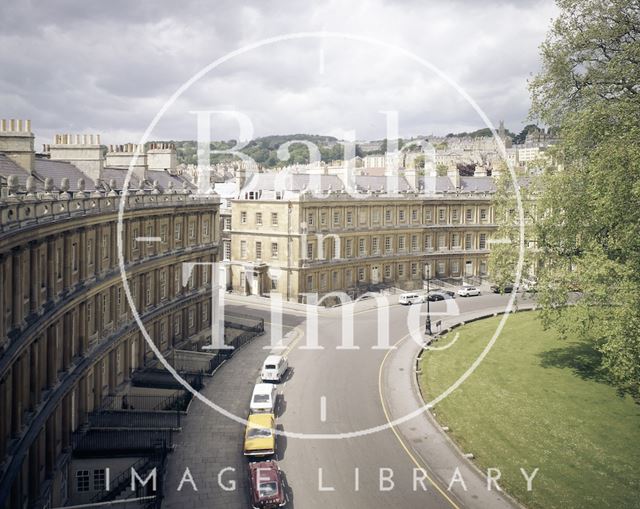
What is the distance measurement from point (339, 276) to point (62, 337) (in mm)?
39091

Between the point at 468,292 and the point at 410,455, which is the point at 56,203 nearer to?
the point at 410,455

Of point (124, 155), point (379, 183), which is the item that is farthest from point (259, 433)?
point (379, 183)

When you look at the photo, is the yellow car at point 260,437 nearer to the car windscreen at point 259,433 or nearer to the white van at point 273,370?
the car windscreen at point 259,433

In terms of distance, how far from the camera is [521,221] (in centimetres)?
3753

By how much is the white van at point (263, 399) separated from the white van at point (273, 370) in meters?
2.46

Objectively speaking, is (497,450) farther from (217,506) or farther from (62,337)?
(62,337)

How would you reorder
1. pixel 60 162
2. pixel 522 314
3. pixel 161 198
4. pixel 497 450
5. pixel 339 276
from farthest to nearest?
pixel 339 276 → pixel 522 314 → pixel 161 198 → pixel 60 162 → pixel 497 450

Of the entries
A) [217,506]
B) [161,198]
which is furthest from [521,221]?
[217,506]

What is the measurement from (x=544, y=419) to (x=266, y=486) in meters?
15.1

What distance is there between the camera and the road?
22.3m

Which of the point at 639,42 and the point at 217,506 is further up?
the point at 639,42

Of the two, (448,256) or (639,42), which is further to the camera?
(448,256)

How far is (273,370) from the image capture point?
34.4m

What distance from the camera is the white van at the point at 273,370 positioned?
34281 millimetres
